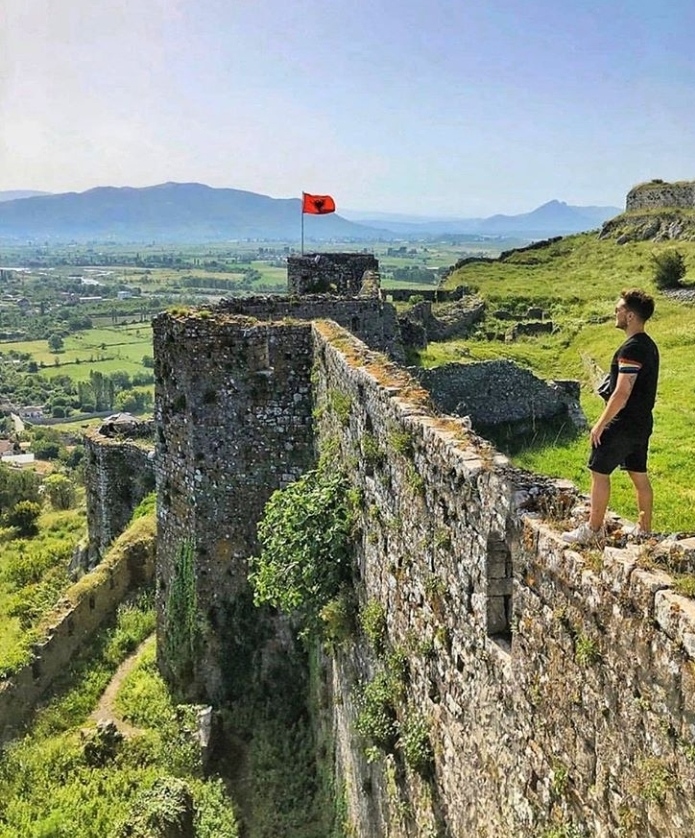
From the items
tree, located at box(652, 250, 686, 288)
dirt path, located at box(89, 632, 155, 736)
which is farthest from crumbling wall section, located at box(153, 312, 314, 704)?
tree, located at box(652, 250, 686, 288)

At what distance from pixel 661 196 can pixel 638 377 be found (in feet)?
242

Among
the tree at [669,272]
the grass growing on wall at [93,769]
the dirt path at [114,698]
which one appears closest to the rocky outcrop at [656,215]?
the tree at [669,272]

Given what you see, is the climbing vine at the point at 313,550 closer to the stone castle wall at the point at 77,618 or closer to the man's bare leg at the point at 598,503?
the man's bare leg at the point at 598,503

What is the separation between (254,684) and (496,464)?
951cm

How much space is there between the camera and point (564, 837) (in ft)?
15.6

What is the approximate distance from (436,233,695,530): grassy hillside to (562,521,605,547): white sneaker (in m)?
6.29

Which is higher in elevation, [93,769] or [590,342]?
[590,342]

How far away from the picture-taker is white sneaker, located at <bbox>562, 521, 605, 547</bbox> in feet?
15.5

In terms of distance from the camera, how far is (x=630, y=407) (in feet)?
17.6

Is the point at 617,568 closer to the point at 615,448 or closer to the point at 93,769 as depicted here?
the point at 615,448

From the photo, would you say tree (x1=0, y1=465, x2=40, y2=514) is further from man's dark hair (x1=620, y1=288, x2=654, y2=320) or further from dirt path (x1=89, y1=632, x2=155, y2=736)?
man's dark hair (x1=620, y1=288, x2=654, y2=320)

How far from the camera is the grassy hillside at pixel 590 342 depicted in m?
13.5

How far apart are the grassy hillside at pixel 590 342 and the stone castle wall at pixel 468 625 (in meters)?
4.15

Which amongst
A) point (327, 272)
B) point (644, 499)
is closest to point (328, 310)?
point (327, 272)
